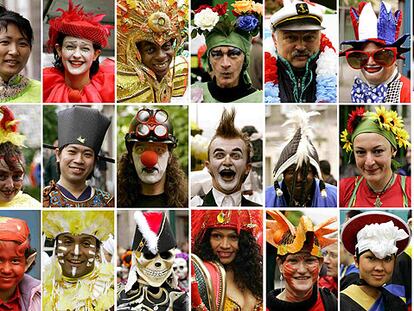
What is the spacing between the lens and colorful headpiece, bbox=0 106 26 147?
14.4ft

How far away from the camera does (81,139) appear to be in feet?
14.3

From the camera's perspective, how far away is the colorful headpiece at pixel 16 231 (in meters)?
4.38

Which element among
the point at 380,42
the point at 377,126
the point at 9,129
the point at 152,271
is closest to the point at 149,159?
the point at 152,271

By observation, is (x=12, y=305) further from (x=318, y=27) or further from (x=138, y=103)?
(x=318, y=27)

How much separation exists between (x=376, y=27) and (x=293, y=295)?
103cm

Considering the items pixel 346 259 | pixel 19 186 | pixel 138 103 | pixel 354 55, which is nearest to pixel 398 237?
pixel 346 259

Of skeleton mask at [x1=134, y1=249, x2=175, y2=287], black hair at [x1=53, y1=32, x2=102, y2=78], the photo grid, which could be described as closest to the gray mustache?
the photo grid

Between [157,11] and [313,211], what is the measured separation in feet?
3.05

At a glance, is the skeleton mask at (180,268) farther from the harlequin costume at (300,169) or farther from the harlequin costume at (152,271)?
the harlequin costume at (300,169)

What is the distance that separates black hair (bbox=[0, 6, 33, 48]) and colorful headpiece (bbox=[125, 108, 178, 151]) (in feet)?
1.58

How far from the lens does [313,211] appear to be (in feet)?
14.5

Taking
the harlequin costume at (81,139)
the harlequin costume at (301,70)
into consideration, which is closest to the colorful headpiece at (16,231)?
the harlequin costume at (81,139)

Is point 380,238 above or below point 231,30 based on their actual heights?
below

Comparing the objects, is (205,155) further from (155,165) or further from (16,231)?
(16,231)
